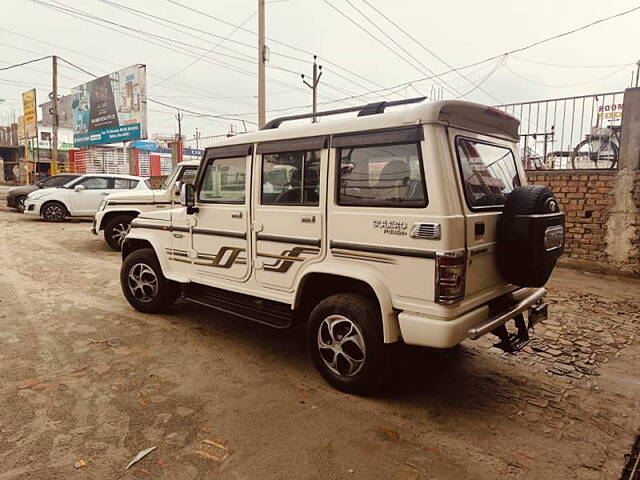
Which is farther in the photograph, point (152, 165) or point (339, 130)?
point (152, 165)

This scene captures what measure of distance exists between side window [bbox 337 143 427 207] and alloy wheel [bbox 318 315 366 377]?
0.92 m

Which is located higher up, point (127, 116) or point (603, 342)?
point (127, 116)

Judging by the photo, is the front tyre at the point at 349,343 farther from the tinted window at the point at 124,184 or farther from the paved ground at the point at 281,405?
the tinted window at the point at 124,184

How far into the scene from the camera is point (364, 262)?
9.93ft

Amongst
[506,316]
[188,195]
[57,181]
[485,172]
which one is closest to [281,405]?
[506,316]

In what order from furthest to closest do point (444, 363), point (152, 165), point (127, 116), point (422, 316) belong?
point (152, 165), point (127, 116), point (444, 363), point (422, 316)

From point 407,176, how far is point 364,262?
680 millimetres

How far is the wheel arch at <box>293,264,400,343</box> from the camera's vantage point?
113 inches

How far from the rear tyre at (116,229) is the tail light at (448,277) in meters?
7.99

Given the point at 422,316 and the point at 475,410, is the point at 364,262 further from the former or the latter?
the point at 475,410

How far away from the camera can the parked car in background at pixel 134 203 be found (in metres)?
7.83

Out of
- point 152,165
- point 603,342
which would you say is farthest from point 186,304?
point 152,165

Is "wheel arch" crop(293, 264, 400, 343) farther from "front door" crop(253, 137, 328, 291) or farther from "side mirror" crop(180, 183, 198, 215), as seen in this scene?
"side mirror" crop(180, 183, 198, 215)

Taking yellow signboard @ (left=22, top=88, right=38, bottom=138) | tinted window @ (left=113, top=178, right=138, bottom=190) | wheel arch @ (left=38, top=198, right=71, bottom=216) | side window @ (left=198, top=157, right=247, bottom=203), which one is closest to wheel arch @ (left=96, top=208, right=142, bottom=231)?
tinted window @ (left=113, top=178, right=138, bottom=190)
